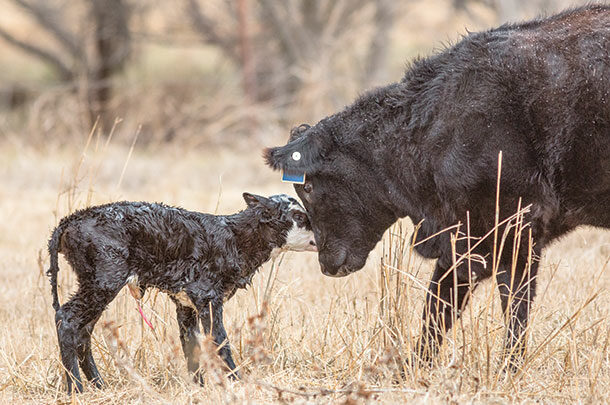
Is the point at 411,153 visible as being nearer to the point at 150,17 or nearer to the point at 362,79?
the point at 362,79

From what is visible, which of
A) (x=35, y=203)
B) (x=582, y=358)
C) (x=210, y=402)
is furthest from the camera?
(x=35, y=203)

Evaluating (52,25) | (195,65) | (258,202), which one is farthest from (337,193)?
(195,65)

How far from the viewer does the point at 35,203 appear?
10.6 metres

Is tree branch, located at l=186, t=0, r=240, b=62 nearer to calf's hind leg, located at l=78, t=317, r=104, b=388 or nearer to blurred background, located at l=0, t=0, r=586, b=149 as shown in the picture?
blurred background, located at l=0, t=0, r=586, b=149

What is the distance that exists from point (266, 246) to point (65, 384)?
1336mm

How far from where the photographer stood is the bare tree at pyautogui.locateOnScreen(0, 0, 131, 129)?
1628 centimetres

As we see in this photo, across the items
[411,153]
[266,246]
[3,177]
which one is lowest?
[266,246]

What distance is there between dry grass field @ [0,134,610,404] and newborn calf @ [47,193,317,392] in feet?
0.50

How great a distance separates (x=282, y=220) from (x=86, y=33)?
491 inches

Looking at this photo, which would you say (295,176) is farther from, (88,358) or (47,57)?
(47,57)

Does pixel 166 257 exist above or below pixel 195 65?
below

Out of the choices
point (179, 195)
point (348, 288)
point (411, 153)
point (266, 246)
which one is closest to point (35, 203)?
point (179, 195)

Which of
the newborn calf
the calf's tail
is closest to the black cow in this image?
the newborn calf

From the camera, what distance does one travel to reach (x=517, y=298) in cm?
465
